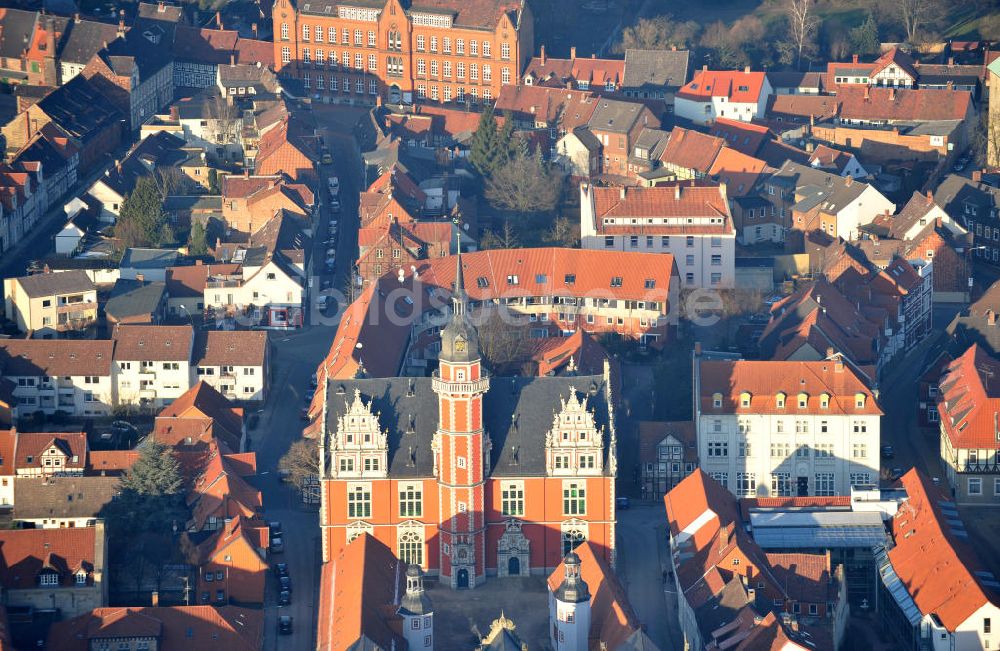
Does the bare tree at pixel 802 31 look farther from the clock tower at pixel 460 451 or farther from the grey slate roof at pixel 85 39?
the clock tower at pixel 460 451

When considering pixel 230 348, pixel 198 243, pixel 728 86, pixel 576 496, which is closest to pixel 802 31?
pixel 728 86

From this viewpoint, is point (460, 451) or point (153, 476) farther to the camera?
point (153, 476)

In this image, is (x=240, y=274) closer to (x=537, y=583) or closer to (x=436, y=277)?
(x=436, y=277)

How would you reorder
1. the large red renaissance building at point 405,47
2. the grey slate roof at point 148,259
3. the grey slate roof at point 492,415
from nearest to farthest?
the grey slate roof at point 492,415, the grey slate roof at point 148,259, the large red renaissance building at point 405,47

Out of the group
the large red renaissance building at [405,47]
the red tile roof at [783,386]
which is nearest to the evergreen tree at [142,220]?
the large red renaissance building at [405,47]

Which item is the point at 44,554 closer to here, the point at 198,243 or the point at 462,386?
the point at 462,386

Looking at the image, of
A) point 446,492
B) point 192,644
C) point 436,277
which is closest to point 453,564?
point 446,492
